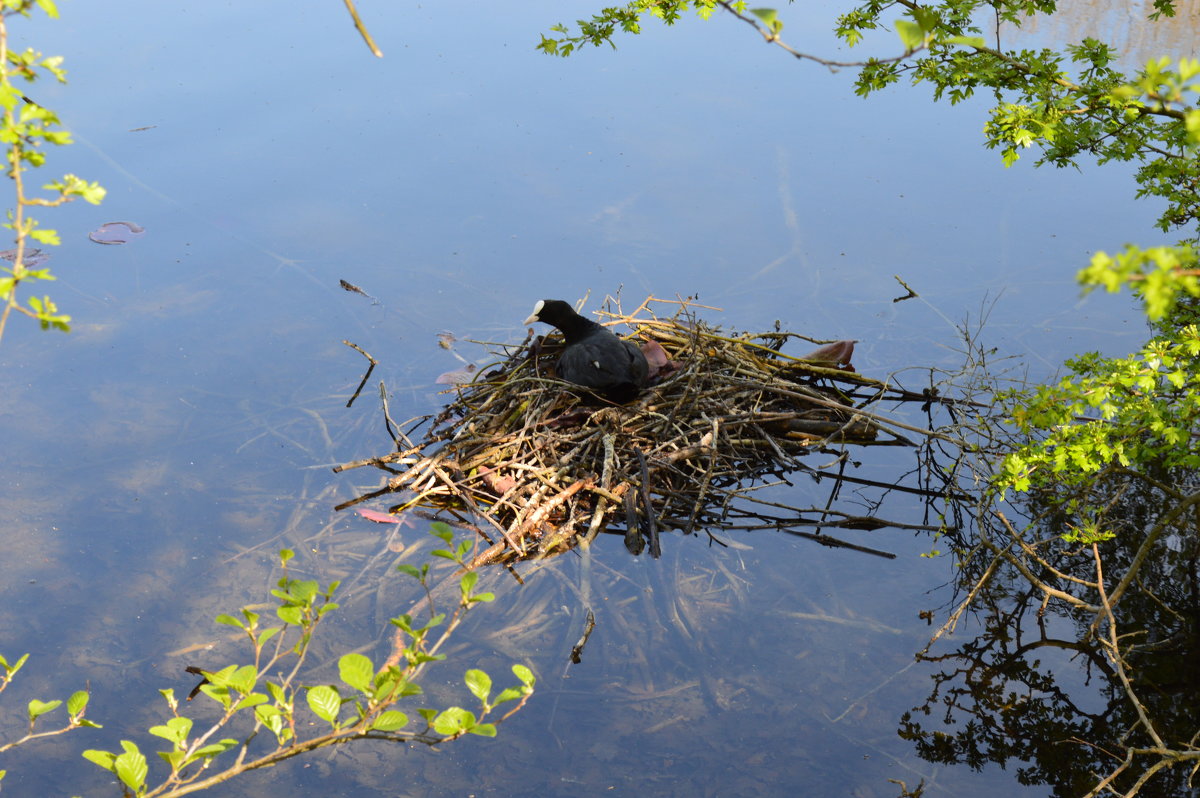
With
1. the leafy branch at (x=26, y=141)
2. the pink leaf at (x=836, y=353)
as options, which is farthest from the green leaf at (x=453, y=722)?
the pink leaf at (x=836, y=353)

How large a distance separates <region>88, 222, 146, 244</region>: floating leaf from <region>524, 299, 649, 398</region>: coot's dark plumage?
3.26m

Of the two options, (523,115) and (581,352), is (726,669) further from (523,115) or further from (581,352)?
(523,115)

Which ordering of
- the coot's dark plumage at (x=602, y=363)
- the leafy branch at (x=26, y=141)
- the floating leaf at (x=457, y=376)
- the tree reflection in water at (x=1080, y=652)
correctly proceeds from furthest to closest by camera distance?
the floating leaf at (x=457, y=376) < the coot's dark plumage at (x=602, y=363) < the tree reflection in water at (x=1080, y=652) < the leafy branch at (x=26, y=141)

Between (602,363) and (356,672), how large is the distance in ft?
9.67

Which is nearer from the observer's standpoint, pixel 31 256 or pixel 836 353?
pixel 836 353

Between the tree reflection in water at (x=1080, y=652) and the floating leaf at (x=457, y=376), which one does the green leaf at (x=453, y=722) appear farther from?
the floating leaf at (x=457, y=376)

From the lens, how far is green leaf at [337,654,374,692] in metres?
1.92

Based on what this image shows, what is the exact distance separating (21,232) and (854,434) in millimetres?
3908

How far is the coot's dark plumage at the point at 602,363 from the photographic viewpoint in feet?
15.6

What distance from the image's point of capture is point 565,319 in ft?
17.0

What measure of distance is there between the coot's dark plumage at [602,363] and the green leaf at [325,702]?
288cm

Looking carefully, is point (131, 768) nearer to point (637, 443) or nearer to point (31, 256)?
point (637, 443)

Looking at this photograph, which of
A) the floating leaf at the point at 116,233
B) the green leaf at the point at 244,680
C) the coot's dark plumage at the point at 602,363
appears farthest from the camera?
the floating leaf at the point at 116,233

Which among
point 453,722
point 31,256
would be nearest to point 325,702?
point 453,722
